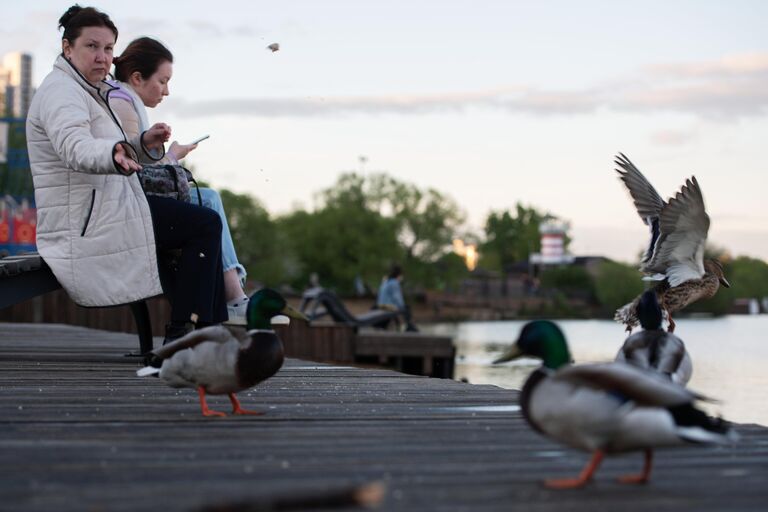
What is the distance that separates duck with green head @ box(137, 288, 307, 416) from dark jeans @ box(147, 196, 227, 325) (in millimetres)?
1912

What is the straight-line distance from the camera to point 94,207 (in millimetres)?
6367

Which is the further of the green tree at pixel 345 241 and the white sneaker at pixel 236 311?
the green tree at pixel 345 241

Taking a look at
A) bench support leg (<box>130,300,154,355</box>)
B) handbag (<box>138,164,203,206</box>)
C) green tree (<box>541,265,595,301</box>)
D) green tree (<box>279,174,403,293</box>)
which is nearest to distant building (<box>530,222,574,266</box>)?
green tree (<box>541,265,595,301</box>)

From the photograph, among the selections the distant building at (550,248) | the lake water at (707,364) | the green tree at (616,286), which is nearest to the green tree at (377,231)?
the green tree at (616,286)

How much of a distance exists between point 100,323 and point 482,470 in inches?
566

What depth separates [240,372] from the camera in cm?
442

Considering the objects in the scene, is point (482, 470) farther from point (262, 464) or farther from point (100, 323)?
point (100, 323)

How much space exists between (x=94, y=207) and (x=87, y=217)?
2.6 inches

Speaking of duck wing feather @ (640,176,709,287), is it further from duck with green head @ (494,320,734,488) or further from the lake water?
the lake water

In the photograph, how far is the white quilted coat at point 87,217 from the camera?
636cm

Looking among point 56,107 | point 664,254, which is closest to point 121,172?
point 56,107

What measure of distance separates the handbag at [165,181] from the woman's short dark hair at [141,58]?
2.08ft

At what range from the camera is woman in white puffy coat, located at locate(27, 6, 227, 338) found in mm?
6363

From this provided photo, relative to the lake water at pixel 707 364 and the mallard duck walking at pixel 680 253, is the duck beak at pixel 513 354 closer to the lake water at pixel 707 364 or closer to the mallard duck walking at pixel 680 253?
the mallard duck walking at pixel 680 253
